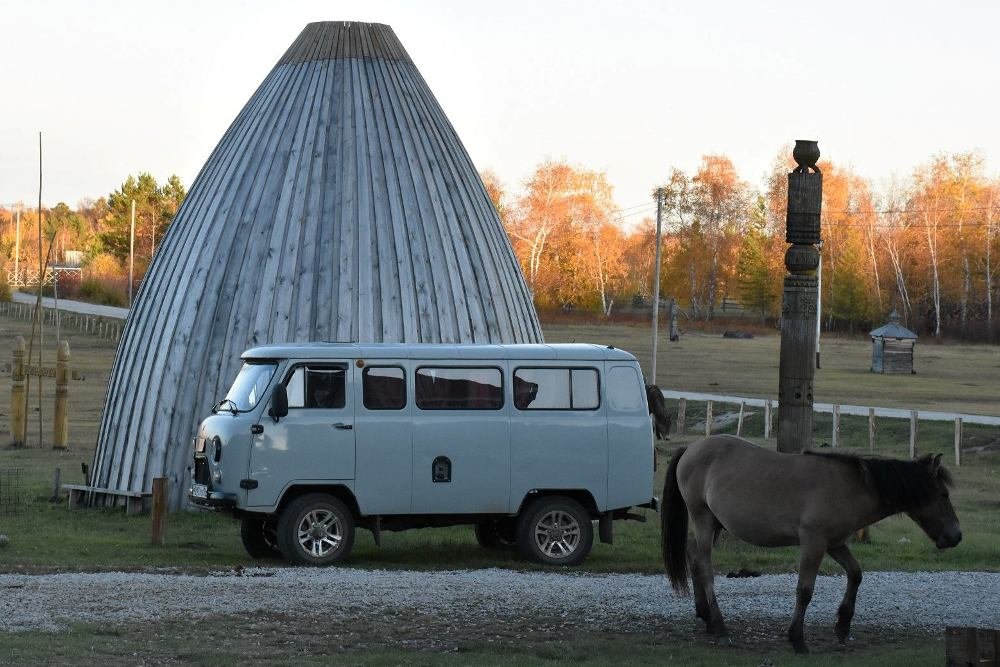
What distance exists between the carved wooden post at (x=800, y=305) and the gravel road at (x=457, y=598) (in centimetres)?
216

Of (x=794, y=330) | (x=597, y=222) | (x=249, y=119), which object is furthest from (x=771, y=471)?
(x=597, y=222)

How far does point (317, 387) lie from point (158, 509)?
2.56 metres

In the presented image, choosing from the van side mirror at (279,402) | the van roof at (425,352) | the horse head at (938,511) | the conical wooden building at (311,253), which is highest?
the conical wooden building at (311,253)

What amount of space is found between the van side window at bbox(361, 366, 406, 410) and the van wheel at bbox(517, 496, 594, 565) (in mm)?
1813

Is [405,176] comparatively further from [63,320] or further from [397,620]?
[63,320]

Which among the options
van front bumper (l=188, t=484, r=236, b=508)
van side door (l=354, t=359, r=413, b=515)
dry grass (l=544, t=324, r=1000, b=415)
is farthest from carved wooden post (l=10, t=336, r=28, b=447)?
dry grass (l=544, t=324, r=1000, b=415)

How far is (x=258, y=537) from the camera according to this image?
15.9 m

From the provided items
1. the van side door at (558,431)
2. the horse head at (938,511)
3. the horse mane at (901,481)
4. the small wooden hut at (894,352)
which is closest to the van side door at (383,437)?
the van side door at (558,431)

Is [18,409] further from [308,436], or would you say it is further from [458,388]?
[458,388]

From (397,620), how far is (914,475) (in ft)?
13.3

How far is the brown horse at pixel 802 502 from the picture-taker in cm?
1090

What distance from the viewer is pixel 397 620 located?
11609 mm

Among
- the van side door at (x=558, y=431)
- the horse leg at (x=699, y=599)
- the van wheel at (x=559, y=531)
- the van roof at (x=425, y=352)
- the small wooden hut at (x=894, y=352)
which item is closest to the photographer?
the horse leg at (x=699, y=599)

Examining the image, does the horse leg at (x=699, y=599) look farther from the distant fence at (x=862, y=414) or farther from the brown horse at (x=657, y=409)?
the distant fence at (x=862, y=414)
